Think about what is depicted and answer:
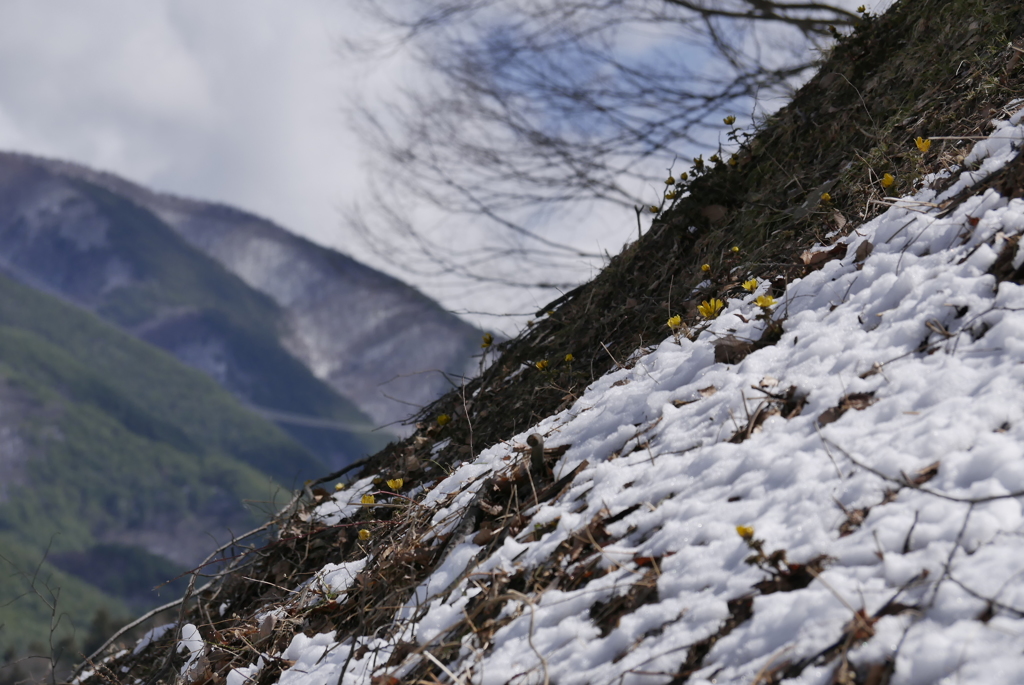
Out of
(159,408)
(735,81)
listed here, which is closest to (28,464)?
(159,408)

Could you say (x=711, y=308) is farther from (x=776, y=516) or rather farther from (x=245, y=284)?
(x=245, y=284)

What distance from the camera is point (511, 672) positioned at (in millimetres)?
1512

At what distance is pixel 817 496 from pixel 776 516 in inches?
4.0

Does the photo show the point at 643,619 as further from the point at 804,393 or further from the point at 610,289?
the point at 610,289

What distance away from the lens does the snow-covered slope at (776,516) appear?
1.24 m

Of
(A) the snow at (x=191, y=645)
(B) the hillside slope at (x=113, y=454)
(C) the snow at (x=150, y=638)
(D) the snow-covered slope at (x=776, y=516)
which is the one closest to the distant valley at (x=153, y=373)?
(B) the hillside slope at (x=113, y=454)

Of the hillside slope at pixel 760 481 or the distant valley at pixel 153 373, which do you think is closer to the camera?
the hillside slope at pixel 760 481

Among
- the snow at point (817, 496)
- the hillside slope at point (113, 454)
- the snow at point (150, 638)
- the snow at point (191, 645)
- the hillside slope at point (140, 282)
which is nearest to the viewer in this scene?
the snow at point (817, 496)

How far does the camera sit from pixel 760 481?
1640mm

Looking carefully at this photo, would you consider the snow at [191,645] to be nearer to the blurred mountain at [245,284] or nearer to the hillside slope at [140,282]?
the blurred mountain at [245,284]

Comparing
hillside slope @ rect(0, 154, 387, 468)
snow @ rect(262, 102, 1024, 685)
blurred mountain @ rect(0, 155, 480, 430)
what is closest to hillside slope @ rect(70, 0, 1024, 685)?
snow @ rect(262, 102, 1024, 685)

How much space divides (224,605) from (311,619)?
3.78 ft

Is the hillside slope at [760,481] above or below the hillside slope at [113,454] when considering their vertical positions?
below

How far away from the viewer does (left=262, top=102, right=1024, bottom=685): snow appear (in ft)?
4.05
